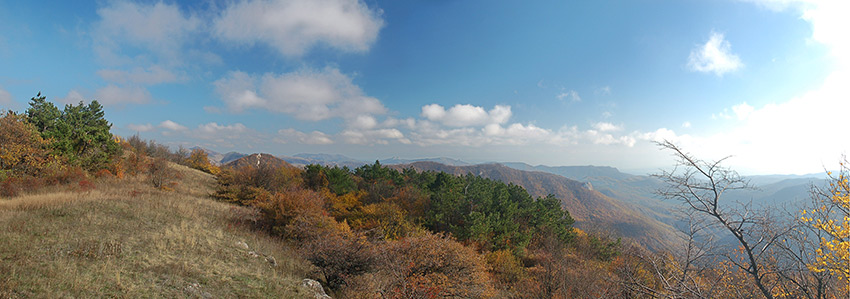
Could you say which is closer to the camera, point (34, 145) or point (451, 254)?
point (451, 254)

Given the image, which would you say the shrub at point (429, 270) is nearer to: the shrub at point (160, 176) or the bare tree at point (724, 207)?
the bare tree at point (724, 207)

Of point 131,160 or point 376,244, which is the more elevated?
point 131,160

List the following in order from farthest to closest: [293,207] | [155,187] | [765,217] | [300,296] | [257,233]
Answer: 1. [155,187]
2. [293,207]
3. [257,233]
4. [300,296]
5. [765,217]

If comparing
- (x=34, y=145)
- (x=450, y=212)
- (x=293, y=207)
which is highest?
(x=34, y=145)

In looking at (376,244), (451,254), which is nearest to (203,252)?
(376,244)

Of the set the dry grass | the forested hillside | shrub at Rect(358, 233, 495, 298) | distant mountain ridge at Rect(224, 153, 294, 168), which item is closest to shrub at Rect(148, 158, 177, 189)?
the forested hillside

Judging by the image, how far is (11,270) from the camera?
291 inches

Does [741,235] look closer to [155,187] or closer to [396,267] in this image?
[396,267]

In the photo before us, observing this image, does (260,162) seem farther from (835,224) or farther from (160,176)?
(835,224)

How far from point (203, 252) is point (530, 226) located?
116ft

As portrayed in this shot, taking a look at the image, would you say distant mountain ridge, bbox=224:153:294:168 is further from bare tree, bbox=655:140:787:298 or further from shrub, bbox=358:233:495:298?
bare tree, bbox=655:140:787:298

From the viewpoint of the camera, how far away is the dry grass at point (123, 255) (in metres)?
7.77

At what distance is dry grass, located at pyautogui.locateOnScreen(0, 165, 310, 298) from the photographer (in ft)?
25.5

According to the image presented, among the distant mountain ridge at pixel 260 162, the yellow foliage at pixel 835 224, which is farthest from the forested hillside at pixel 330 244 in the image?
the distant mountain ridge at pixel 260 162
